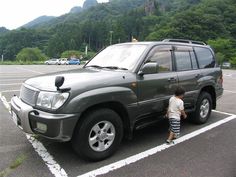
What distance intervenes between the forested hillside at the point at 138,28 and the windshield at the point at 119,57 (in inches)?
2299

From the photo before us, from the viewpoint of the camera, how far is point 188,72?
5797 mm

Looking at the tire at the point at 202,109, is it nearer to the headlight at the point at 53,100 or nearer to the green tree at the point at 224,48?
the headlight at the point at 53,100

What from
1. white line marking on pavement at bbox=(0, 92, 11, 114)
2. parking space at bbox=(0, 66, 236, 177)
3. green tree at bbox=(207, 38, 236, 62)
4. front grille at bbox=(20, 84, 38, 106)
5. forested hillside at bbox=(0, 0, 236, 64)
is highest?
forested hillside at bbox=(0, 0, 236, 64)

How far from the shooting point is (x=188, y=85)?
575 centimetres

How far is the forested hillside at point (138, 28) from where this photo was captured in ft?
259

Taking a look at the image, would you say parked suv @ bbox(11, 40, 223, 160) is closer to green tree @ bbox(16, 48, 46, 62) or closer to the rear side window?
the rear side window

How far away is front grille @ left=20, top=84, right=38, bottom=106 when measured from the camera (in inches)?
162

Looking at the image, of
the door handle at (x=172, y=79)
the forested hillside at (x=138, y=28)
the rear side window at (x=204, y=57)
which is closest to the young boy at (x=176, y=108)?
the door handle at (x=172, y=79)

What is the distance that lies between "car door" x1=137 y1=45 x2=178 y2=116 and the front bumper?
1.33 meters

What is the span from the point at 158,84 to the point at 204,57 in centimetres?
215

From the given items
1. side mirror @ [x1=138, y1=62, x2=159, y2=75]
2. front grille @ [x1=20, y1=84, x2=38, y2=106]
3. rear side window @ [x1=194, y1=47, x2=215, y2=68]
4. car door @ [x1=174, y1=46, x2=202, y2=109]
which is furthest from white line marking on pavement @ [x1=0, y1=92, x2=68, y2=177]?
rear side window @ [x1=194, y1=47, x2=215, y2=68]

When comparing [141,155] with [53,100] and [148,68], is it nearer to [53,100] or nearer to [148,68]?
[148,68]

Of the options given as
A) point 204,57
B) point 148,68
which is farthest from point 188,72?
point 148,68

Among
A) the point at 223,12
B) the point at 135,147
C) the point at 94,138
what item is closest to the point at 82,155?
the point at 94,138
